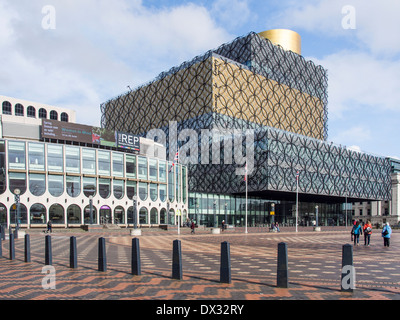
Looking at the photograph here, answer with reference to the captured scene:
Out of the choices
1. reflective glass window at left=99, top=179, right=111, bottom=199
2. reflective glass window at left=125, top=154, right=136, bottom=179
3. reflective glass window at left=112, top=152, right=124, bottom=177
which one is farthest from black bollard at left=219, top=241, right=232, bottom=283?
reflective glass window at left=125, top=154, right=136, bottom=179

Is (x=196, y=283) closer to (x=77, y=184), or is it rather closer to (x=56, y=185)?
(x=56, y=185)

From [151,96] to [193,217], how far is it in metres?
47.7

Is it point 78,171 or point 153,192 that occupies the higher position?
point 78,171

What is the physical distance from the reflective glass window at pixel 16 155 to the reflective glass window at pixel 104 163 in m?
11.7

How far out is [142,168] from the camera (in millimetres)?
68500

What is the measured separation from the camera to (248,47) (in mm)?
104188

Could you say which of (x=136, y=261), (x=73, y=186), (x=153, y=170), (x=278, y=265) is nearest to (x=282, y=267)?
(x=278, y=265)

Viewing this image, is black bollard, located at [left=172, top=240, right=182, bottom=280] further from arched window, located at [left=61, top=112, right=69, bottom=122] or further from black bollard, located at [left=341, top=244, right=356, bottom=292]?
arched window, located at [left=61, top=112, right=69, bottom=122]

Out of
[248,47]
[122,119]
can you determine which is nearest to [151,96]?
[122,119]

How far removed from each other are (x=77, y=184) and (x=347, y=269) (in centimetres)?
5549

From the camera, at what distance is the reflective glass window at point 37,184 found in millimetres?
55250

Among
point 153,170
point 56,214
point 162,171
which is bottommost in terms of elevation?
point 56,214
